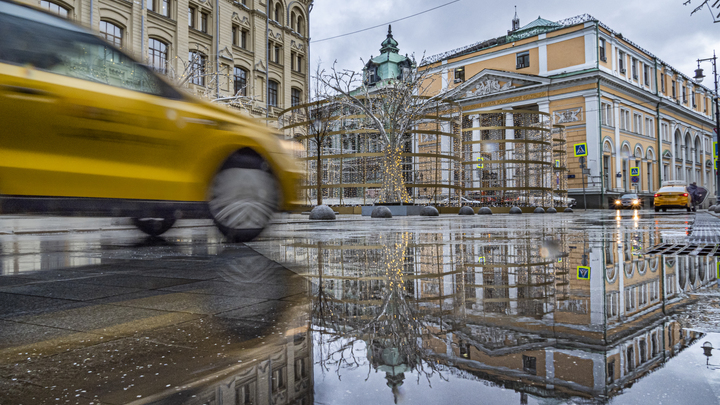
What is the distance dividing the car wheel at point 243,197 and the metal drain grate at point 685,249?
3779 millimetres

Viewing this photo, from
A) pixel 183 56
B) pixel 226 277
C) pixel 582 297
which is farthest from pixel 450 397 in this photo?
pixel 183 56

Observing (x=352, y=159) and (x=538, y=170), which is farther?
(x=538, y=170)

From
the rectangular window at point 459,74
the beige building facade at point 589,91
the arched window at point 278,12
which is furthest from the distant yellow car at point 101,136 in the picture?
the rectangular window at point 459,74

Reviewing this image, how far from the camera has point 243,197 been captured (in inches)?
205

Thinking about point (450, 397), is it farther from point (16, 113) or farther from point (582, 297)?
point (16, 113)

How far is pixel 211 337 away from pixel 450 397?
2.98 ft

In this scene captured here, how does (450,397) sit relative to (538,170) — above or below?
below

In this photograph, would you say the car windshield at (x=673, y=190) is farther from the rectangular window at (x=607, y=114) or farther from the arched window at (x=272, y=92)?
the arched window at (x=272, y=92)

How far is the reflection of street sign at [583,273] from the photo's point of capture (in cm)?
289

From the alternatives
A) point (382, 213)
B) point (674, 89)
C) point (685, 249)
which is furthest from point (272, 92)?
point (674, 89)

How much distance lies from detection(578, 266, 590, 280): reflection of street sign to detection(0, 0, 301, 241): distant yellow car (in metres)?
3.38

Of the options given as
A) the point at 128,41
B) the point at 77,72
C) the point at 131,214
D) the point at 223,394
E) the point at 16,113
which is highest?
the point at 128,41

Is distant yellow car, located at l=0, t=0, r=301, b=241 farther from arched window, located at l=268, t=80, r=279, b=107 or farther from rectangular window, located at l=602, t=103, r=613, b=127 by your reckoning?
rectangular window, located at l=602, t=103, r=613, b=127

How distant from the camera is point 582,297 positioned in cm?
229
